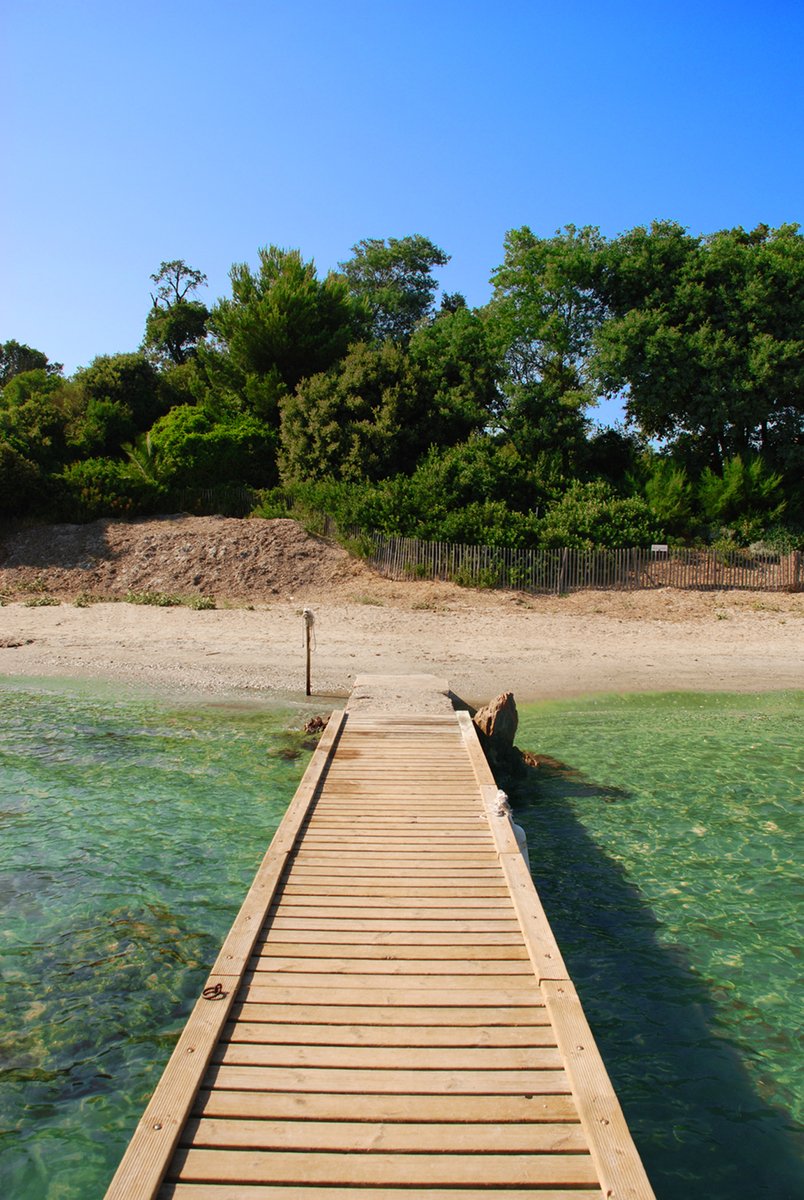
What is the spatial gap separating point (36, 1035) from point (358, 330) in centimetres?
3324

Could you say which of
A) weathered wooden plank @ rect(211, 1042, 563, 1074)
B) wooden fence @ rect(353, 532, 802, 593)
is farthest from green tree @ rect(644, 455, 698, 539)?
weathered wooden plank @ rect(211, 1042, 563, 1074)

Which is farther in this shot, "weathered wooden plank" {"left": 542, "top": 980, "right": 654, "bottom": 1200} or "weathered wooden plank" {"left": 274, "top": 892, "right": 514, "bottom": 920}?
"weathered wooden plank" {"left": 274, "top": 892, "right": 514, "bottom": 920}

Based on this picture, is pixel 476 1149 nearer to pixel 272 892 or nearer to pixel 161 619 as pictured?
pixel 272 892

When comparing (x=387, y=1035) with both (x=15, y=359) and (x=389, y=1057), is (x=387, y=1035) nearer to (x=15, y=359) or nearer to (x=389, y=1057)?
(x=389, y=1057)

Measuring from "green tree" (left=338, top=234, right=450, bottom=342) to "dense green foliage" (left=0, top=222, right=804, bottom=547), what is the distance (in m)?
13.0

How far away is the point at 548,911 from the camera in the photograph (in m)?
6.83

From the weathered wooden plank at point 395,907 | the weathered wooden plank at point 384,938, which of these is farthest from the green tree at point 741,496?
the weathered wooden plank at point 384,938

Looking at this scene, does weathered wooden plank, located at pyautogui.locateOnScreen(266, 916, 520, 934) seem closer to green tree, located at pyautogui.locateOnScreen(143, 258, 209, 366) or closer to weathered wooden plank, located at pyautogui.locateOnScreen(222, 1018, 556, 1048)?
weathered wooden plank, located at pyautogui.locateOnScreen(222, 1018, 556, 1048)

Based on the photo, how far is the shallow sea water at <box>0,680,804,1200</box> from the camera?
447 centimetres

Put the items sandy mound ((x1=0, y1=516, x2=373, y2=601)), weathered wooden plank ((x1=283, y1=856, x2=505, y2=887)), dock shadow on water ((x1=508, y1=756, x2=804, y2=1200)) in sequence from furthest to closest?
sandy mound ((x1=0, y1=516, x2=373, y2=601))
weathered wooden plank ((x1=283, y1=856, x2=505, y2=887))
dock shadow on water ((x1=508, y1=756, x2=804, y2=1200))

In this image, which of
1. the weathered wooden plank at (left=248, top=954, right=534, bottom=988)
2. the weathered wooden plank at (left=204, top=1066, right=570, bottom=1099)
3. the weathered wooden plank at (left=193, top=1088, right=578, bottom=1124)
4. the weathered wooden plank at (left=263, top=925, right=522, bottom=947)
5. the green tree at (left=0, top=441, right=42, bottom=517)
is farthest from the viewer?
the green tree at (left=0, top=441, right=42, bottom=517)

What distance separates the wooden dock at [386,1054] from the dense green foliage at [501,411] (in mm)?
19018

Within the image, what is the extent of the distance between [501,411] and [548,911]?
25921 mm

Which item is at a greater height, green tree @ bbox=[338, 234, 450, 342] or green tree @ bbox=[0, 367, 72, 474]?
green tree @ bbox=[338, 234, 450, 342]
